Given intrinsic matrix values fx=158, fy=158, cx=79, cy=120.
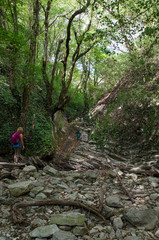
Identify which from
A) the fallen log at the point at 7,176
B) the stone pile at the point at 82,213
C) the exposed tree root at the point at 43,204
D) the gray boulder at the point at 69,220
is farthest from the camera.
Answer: the fallen log at the point at 7,176

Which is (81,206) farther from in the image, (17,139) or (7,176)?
(17,139)

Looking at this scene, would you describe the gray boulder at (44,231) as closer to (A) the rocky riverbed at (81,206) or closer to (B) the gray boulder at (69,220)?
(A) the rocky riverbed at (81,206)

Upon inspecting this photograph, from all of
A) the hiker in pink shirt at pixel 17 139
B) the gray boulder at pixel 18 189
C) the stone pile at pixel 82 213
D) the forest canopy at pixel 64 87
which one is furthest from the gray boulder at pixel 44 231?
the forest canopy at pixel 64 87

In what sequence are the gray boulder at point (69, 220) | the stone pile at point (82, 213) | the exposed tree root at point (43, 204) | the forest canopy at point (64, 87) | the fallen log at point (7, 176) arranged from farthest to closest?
the forest canopy at point (64, 87) → the fallen log at point (7, 176) → the exposed tree root at point (43, 204) → the gray boulder at point (69, 220) → the stone pile at point (82, 213)

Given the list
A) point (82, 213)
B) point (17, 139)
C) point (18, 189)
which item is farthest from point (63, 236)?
point (17, 139)

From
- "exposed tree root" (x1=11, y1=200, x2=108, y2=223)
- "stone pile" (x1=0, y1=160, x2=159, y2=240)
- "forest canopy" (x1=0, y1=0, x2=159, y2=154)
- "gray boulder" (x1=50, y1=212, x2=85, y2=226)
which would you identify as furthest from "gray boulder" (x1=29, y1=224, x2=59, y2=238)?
"forest canopy" (x1=0, y1=0, x2=159, y2=154)

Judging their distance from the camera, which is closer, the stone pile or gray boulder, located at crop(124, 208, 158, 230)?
the stone pile

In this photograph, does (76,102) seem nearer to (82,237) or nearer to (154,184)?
(154,184)

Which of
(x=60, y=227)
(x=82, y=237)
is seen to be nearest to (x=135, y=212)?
(x=82, y=237)

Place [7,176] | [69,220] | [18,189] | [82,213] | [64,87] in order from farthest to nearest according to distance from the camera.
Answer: [64,87]
[7,176]
[18,189]
[82,213]
[69,220]

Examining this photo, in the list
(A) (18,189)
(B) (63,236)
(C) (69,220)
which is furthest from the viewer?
(A) (18,189)

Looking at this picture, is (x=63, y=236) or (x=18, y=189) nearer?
(x=63, y=236)

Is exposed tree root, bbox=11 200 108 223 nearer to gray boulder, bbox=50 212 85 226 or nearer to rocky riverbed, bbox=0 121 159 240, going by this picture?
rocky riverbed, bbox=0 121 159 240

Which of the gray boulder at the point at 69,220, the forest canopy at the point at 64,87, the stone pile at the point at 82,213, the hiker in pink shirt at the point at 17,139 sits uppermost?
the forest canopy at the point at 64,87
